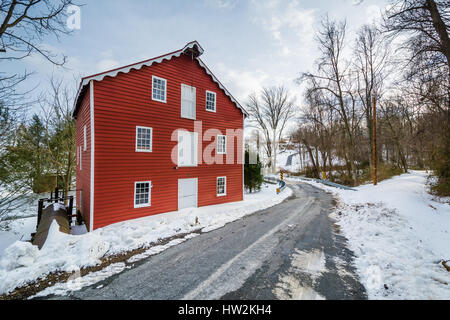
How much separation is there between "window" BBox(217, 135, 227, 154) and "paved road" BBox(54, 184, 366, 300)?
7013 mm

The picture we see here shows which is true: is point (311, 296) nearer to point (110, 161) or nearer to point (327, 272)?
point (327, 272)

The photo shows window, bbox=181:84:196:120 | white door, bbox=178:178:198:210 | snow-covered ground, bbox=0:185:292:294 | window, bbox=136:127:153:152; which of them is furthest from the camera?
window, bbox=181:84:196:120

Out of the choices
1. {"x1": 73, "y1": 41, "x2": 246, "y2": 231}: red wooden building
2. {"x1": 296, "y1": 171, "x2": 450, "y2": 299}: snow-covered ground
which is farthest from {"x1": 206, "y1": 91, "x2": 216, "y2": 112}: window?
{"x1": 296, "y1": 171, "x2": 450, "y2": 299}: snow-covered ground

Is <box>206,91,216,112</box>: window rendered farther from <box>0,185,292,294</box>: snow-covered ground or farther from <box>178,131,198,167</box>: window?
<box>0,185,292,294</box>: snow-covered ground

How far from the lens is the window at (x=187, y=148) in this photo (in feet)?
36.1

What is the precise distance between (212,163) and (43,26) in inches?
389

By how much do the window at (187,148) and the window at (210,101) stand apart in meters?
2.32

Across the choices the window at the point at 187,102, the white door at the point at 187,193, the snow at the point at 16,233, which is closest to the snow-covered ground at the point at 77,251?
the white door at the point at 187,193

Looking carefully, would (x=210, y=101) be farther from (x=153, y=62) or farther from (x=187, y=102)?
→ (x=153, y=62)

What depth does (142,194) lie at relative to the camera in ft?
31.1

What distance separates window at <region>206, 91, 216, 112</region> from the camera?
41.2 feet

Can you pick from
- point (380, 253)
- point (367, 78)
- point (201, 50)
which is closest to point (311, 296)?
point (380, 253)

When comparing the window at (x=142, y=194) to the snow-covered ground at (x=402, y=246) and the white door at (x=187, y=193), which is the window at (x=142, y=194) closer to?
the white door at (x=187, y=193)
